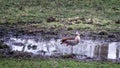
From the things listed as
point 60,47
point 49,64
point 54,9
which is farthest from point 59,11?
point 49,64

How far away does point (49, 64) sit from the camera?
23.1 meters

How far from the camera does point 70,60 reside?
2439 centimetres

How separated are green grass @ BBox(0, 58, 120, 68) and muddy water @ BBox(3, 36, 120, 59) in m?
2.04

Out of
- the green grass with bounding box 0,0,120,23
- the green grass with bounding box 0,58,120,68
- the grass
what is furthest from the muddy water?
the green grass with bounding box 0,0,120,23

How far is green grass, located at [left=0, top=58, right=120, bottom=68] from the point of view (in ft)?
74.9

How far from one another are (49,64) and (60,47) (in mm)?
5143

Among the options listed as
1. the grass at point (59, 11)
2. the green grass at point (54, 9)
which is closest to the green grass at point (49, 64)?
the grass at point (59, 11)

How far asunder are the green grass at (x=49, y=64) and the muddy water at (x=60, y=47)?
2040 mm

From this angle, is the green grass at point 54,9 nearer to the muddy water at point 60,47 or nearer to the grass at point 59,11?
the grass at point 59,11

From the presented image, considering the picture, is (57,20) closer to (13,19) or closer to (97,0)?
(13,19)

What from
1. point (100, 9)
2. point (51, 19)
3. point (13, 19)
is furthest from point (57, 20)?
point (100, 9)

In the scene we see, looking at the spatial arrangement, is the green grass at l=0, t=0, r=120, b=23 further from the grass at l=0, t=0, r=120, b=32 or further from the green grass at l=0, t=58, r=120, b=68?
the green grass at l=0, t=58, r=120, b=68

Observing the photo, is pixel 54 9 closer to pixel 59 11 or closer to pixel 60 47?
pixel 59 11

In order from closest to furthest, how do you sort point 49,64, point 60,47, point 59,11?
point 49,64 → point 60,47 → point 59,11
